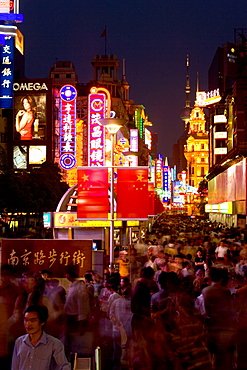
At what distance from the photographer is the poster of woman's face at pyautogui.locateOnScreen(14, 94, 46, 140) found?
246ft

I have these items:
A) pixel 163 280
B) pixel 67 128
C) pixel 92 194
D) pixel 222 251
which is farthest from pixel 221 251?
pixel 67 128

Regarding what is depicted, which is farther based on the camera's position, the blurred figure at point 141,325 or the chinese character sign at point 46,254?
the chinese character sign at point 46,254

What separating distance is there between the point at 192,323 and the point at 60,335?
2.40 metres

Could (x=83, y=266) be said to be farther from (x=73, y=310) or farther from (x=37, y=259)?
(x=73, y=310)

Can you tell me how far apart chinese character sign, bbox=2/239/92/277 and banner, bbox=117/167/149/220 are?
4.43 m

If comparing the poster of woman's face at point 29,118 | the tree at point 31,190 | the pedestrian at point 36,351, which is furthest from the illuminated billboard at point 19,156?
the pedestrian at point 36,351

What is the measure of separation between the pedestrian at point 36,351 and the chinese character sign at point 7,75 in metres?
39.7

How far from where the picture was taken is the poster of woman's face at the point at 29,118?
→ 75.1 meters

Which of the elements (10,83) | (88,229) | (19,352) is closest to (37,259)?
(19,352)

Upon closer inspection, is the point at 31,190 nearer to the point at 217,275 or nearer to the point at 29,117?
the point at 29,117

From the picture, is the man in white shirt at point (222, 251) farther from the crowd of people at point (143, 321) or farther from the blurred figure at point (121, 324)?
the blurred figure at point (121, 324)

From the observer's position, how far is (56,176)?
64250mm

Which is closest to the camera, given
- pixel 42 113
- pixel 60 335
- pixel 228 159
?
pixel 60 335

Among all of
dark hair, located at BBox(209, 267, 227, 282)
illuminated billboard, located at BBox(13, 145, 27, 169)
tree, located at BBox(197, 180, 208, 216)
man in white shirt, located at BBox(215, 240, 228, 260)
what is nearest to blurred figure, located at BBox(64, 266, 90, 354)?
dark hair, located at BBox(209, 267, 227, 282)
